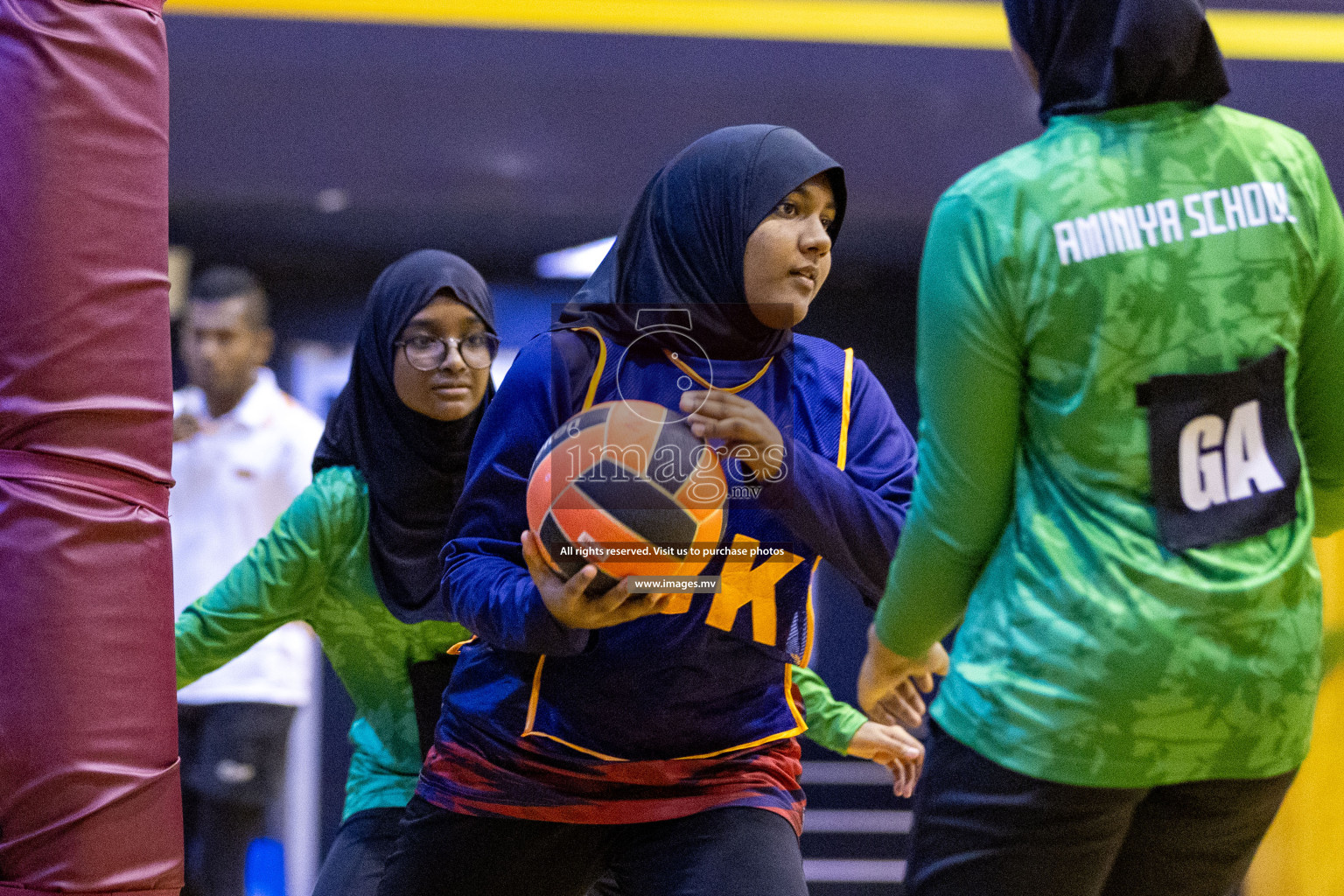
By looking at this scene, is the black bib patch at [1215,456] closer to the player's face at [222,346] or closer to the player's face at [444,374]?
the player's face at [444,374]

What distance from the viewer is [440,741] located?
6.59 ft

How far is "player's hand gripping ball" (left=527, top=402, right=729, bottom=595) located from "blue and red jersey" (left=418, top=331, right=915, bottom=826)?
109 mm

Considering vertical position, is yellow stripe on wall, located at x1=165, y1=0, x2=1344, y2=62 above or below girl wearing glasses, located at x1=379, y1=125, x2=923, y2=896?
above

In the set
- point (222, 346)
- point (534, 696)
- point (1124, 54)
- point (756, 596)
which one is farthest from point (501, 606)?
point (222, 346)

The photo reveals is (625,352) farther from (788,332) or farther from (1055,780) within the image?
(1055,780)

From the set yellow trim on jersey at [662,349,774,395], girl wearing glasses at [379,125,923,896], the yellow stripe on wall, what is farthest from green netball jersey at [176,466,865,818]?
the yellow stripe on wall

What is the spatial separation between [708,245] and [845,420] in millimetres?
310

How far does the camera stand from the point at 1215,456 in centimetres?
144

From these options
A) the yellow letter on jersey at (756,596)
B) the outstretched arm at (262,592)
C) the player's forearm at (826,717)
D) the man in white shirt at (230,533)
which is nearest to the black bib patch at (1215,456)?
the yellow letter on jersey at (756,596)

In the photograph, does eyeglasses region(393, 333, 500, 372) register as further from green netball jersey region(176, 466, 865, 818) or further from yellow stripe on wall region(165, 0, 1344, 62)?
yellow stripe on wall region(165, 0, 1344, 62)

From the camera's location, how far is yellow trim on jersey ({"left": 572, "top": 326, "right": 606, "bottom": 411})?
73.4 inches

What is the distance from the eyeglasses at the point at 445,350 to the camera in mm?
2568

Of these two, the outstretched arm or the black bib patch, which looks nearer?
the black bib patch

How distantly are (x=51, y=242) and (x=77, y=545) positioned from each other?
40cm
